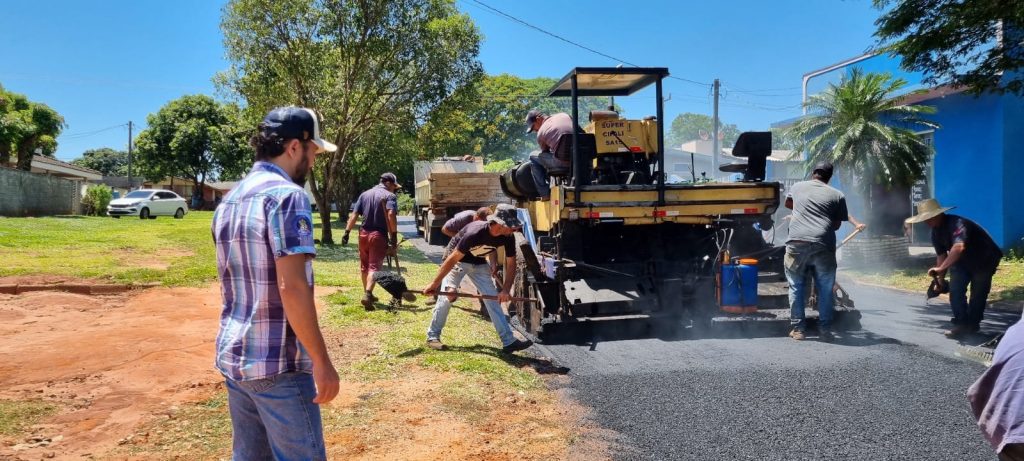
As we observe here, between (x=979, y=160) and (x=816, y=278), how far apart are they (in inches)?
409

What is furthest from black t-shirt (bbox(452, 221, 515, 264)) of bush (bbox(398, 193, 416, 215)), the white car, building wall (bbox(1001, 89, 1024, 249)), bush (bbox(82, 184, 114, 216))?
bush (bbox(398, 193, 416, 215))

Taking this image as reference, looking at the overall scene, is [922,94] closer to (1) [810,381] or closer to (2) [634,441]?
(1) [810,381]

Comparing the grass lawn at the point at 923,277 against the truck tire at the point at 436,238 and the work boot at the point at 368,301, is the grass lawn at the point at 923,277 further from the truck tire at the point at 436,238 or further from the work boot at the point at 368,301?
the truck tire at the point at 436,238

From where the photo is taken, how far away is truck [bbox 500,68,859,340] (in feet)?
22.8

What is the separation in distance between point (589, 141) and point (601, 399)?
11.1ft

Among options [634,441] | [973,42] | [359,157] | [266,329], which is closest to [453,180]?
[359,157]

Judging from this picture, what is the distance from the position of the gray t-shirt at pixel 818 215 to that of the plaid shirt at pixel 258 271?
572 centimetres

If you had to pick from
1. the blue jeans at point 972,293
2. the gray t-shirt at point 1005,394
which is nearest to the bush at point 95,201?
the blue jeans at point 972,293

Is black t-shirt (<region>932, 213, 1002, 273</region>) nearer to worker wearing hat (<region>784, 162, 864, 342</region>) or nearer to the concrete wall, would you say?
worker wearing hat (<region>784, 162, 864, 342</region>)

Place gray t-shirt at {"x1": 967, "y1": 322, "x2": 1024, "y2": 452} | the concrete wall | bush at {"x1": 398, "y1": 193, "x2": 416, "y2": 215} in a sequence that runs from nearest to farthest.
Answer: gray t-shirt at {"x1": 967, "y1": 322, "x2": 1024, "y2": 452} < the concrete wall < bush at {"x1": 398, "y1": 193, "x2": 416, "y2": 215}

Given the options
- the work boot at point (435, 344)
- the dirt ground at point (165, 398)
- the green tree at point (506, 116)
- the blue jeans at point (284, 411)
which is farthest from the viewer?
the green tree at point (506, 116)

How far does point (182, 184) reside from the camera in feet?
198

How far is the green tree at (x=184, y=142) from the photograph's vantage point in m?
44.4

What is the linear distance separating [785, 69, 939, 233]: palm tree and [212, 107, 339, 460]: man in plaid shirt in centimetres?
1376
